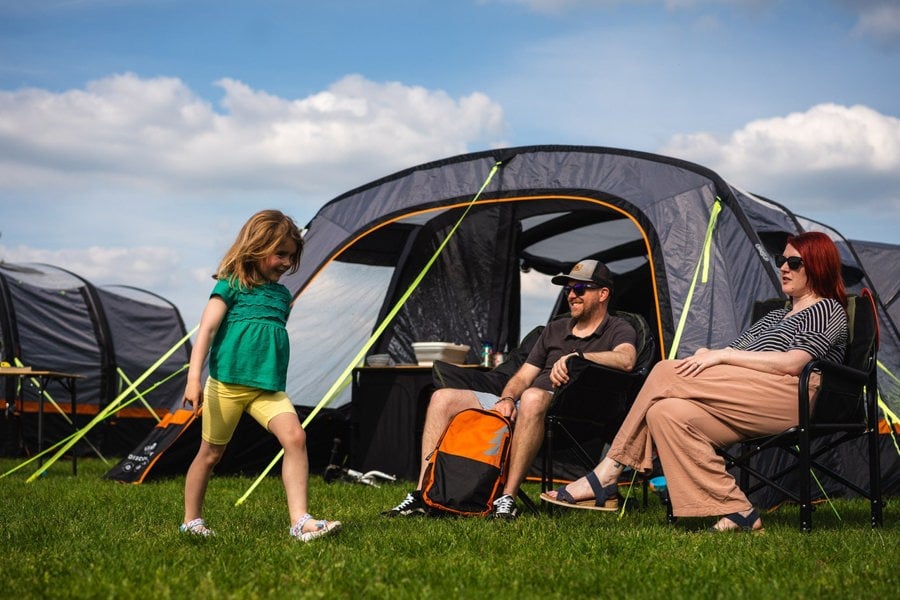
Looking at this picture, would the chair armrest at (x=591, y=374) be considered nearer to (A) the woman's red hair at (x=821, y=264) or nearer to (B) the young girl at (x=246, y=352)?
(A) the woman's red hair at (x=821, y=264)

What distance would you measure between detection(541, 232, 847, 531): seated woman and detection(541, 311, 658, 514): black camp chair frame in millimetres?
427

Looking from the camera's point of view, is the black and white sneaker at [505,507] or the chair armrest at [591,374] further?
the chair armrest at [591,374]

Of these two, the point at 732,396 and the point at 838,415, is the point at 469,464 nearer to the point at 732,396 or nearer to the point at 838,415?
the point at 732,396

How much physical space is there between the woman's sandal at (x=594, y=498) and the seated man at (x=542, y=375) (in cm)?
22

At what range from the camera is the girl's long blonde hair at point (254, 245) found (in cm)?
381

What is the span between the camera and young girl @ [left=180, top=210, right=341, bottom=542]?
374 cm

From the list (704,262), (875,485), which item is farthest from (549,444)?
(704,262)

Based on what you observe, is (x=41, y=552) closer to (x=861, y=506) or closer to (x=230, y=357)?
(x=230, y=357)

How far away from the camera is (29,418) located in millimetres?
Answer: 9422

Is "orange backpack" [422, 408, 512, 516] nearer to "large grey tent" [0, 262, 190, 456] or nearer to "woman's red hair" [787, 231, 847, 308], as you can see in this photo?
"woman's red hair" [787, 231, 847, 308]

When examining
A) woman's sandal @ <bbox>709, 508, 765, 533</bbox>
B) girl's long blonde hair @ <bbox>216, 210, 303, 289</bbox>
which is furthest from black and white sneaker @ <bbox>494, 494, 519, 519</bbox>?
girl's long blonde hair @ <bbox>216, 210, 303, 289</bbox>

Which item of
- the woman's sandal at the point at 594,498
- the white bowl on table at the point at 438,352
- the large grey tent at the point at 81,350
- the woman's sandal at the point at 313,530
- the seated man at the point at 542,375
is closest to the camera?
the woman's sandal at the point at 313,530

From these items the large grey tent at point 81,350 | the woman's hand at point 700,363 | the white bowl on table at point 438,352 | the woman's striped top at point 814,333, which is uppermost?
the woman's striped top at point 814,333

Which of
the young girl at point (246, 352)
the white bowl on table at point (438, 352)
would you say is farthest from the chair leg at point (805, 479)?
the white bowl on table at point (438, 352)
